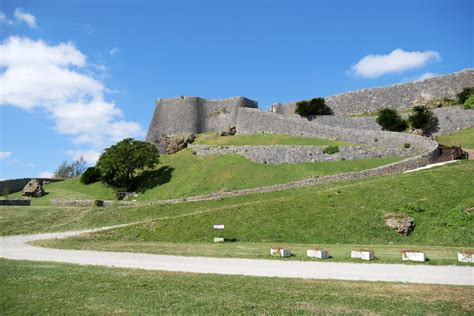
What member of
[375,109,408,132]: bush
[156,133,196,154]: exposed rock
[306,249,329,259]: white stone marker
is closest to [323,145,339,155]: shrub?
[375,109,408,132]: bush

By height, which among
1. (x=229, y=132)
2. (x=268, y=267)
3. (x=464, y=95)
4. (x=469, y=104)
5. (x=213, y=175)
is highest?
(x=464, y=95)

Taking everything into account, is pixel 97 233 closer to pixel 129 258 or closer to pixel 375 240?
pixel 129 258

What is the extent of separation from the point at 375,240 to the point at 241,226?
8350 mm

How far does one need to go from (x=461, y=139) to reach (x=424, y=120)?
25.5 feet

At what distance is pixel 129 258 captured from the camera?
1767 cm

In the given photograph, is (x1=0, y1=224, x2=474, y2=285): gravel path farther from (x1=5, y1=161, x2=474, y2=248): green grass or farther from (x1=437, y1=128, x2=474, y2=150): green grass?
(x1=437, y1=128, x2=474, y2=150): green grass

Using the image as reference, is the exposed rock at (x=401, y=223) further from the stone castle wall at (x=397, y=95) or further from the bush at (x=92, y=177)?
the stone castle wall at (x=397, y=95)

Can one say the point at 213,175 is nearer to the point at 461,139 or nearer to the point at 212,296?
the point at 461,139

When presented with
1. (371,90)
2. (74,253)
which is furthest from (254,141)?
(74,253)

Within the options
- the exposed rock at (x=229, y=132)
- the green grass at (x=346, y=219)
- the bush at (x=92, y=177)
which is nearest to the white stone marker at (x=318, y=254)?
the green grass at (x=346, y=219)

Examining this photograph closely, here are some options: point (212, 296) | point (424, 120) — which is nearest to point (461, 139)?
point (424, 120)

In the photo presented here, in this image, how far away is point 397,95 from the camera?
221 ft

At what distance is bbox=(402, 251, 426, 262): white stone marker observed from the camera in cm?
→ 1537

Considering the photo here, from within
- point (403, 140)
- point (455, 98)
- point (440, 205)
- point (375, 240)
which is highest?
point (455, 98)
